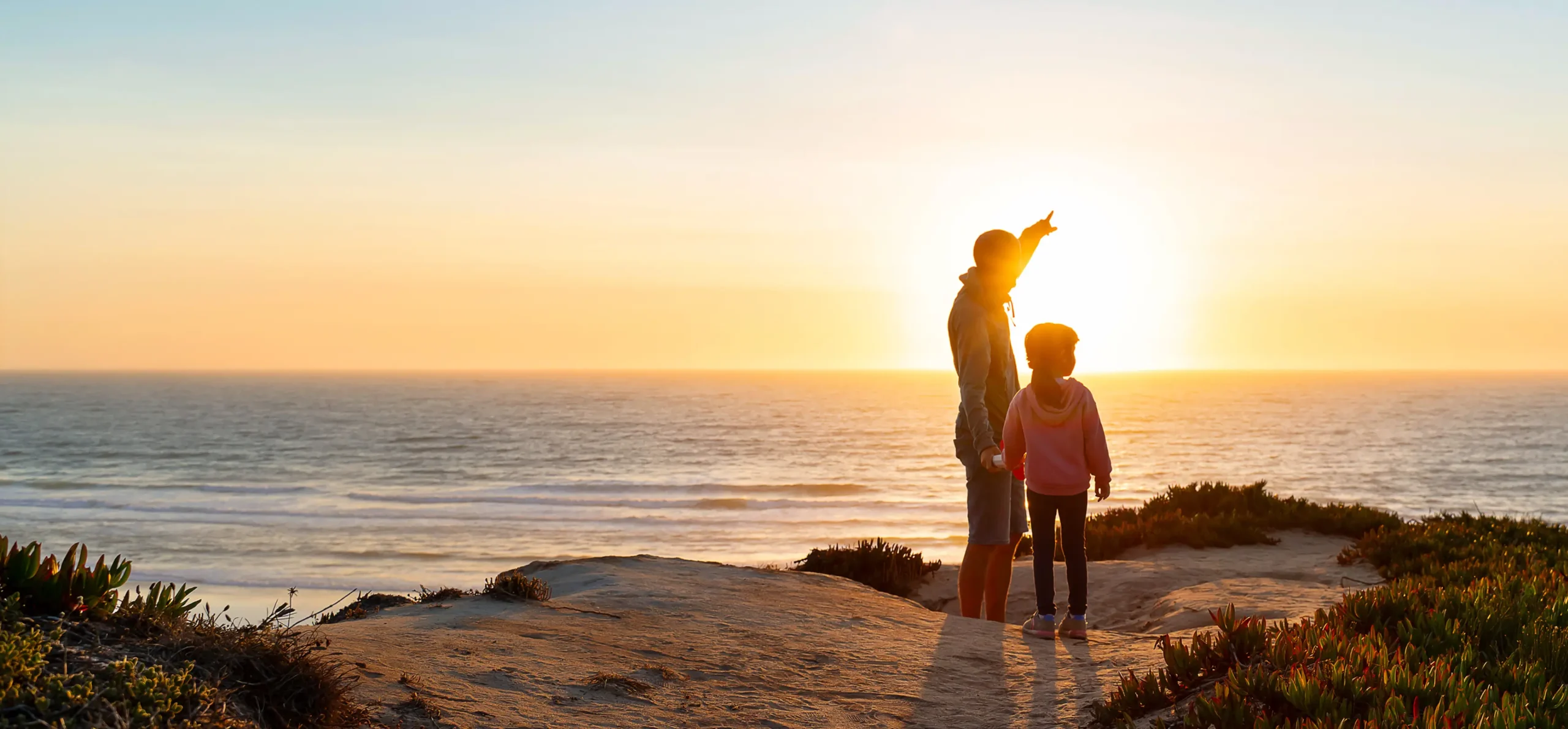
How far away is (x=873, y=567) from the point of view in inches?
401

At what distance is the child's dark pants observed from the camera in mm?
6055

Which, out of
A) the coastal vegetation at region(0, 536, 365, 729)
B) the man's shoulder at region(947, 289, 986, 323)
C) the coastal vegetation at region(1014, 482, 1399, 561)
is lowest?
the coastal vegetation at region(1014, 482, 1399, 561)

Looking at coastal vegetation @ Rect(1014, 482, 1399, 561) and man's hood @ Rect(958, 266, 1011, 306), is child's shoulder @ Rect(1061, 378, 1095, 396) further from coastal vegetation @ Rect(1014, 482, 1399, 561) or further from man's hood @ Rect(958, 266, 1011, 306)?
coastal vegetation @ Rect(1014, 482, 1399, 561)

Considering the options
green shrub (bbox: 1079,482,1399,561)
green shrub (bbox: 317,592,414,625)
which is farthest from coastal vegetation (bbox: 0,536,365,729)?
green shrub (bbox: 1079,482,1399,561)

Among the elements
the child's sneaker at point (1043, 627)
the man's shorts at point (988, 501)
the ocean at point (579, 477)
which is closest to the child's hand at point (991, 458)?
the man's shorts at point (988, 501)

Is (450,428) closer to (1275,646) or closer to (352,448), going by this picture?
(352,448)

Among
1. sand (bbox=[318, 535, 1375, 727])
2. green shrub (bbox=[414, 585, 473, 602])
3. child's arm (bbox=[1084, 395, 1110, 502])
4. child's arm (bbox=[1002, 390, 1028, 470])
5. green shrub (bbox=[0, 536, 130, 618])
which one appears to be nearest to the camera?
green shrub (bbox=[0, 536, 130, 618])

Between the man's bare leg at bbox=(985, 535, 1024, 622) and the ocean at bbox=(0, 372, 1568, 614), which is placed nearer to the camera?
the man's bare leg at bbox=(985, 535, 1024, 622)

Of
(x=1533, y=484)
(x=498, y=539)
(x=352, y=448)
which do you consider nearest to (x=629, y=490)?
(x=498, y=539)

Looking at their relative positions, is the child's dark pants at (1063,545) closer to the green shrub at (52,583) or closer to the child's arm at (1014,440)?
the child's arm at (1014,440)

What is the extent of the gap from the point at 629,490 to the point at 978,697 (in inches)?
1155

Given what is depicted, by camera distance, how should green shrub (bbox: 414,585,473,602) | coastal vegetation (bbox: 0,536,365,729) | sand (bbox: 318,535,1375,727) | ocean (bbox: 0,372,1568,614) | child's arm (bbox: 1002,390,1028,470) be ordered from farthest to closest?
ocean (bbox: 0,372,1568,614), green shrub (bbox: 414,585,473,602), child's arm (bbox: 1002,390,1028,470), sand (bbox: 318,535,1375,727), coastal vegetation (bbox: 0,536,365,729)

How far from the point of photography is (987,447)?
Answer: 611 centimetres

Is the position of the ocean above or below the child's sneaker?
below
